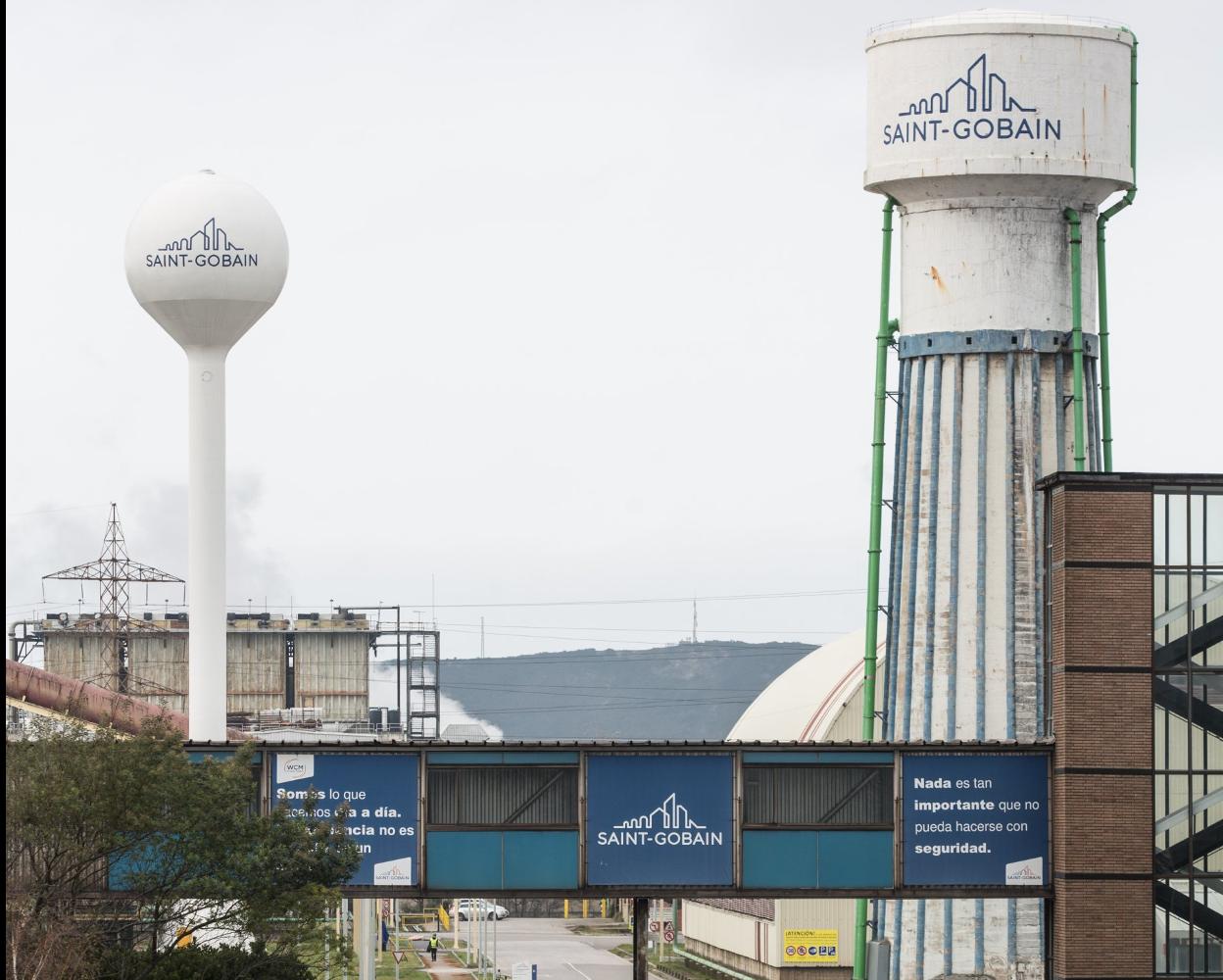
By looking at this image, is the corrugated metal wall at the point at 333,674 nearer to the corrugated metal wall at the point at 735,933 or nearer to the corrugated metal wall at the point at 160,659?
the corrugated metal wall at the point at 160,659

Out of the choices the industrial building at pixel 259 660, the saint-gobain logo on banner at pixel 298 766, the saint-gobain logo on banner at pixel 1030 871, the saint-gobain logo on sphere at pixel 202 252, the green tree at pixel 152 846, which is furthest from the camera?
the industrial building at pixel 259 660

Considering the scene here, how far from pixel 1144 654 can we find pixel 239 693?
334ft

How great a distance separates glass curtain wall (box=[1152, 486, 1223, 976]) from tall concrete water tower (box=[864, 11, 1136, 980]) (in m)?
10.9

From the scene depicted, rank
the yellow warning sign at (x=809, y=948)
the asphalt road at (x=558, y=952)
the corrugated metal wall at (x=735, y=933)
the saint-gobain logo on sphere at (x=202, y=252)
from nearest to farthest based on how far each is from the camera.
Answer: the saint-gobain logo on sphere at (x=202, y=252), the yellow warning sign at (x=809, y=948), the corrugated metal wall at (x=735, y=933), the asphalt road at (x=558, y=952)

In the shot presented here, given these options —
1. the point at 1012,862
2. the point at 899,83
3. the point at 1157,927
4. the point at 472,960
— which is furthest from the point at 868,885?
the point at 472,960

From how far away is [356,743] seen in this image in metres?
38.3

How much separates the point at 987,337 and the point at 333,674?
91263 mm

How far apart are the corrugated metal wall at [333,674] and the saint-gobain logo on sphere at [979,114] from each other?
9048 cm

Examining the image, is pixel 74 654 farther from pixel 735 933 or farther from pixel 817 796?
pixel 817 796

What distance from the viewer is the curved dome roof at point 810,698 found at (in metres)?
77.2

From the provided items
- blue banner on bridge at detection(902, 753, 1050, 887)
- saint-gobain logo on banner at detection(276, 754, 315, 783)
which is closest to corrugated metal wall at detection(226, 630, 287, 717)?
saint-gobain logo on banner at detection(276, 754, 315, 783)

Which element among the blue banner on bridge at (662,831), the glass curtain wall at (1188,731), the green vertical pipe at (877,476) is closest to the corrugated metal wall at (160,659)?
the green vertical pipe at (877,476)

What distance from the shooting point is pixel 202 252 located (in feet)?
187

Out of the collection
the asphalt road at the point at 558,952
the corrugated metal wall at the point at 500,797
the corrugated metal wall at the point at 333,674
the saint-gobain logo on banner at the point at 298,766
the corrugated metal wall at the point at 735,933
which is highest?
the saint-gobain logo on banner at the point at 298,766
